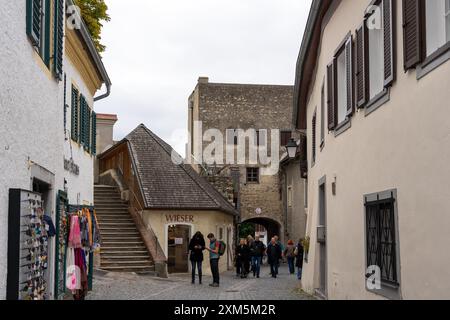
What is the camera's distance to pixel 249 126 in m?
49.8

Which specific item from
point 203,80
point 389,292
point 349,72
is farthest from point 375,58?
point 203,80

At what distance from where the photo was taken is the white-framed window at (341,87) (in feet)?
46.3

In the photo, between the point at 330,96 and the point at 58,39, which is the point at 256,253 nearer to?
the point at 330,96

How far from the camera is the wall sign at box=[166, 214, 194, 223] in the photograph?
28.5 m

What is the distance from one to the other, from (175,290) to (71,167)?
17.5 ft

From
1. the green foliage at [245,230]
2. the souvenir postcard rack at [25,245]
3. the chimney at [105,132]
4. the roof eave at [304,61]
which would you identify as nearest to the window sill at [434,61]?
the souvenir postcard rack at [25,245]

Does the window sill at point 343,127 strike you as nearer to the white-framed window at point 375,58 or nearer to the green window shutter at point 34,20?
the white-framed window at point 375,58

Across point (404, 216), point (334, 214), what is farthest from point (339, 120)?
point (404, 216)

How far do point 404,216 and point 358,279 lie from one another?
3081mm

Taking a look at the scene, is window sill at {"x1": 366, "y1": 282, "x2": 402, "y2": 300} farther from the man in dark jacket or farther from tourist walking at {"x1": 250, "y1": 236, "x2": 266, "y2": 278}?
the man in dark jacket

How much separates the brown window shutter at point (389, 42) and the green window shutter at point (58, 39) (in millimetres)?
4911

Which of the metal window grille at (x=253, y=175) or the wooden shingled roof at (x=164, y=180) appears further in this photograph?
the metal window grille at (x=253, y=175)

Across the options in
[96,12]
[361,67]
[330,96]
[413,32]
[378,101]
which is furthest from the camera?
[96,12]
